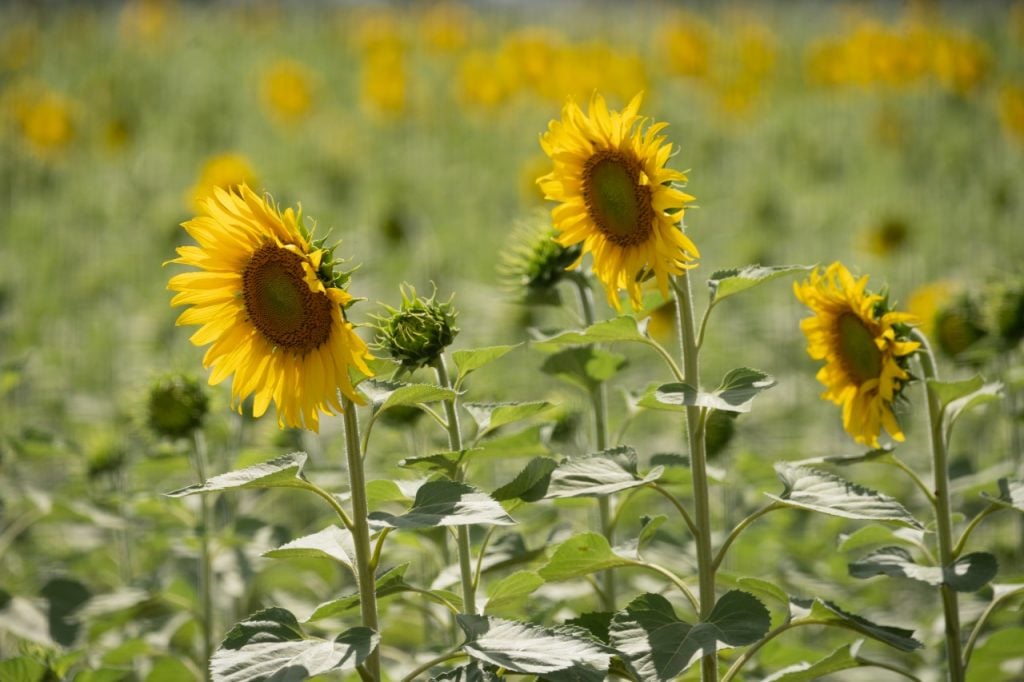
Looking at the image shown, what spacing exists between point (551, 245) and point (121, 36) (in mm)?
8349

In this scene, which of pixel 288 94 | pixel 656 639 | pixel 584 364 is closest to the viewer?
pixel 656 639

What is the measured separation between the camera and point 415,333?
56.2 inches

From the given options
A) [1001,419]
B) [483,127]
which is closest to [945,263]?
[1001,419]

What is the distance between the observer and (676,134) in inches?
265

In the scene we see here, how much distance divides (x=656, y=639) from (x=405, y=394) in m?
0.40

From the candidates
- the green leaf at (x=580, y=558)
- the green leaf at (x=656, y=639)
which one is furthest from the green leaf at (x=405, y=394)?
the green leaf at (x=656, y=639)

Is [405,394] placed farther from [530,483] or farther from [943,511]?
[943,511]

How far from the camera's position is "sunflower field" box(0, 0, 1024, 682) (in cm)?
139

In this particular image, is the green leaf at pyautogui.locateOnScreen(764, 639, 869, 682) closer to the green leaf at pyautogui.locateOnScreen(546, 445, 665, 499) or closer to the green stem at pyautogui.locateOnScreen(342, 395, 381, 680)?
the green leaf at pyautogui.locateOnScreen(546, 445, 665, 499)

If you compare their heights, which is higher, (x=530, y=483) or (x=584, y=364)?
(x=584, y=364)

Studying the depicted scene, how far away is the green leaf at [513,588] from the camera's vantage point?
4.72ft

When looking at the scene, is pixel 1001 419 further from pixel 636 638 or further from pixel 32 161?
pixel 32 161

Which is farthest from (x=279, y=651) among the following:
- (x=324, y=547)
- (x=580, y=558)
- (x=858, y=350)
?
(x=858, y=350)

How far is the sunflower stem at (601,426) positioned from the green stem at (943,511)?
17.7 inches
